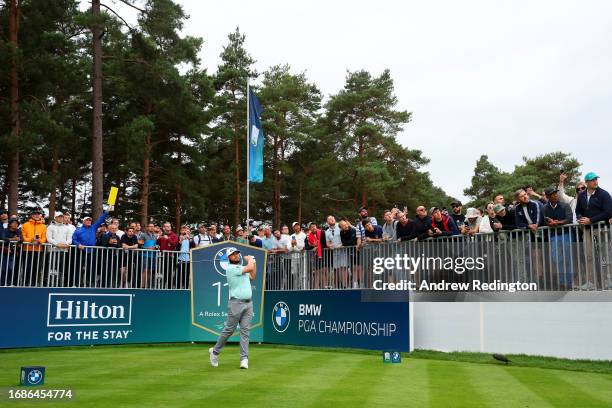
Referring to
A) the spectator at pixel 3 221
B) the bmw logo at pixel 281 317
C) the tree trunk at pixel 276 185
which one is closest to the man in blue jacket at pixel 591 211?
the bmw logo at pixel 281 317

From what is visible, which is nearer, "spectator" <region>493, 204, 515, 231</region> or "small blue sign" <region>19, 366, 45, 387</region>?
"small blue sign" <region>19, 366, 45, 387</region>

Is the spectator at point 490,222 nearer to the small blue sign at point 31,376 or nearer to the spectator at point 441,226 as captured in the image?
the spectator at point 441,226

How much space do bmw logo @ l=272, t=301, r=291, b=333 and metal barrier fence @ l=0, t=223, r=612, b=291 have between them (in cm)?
55

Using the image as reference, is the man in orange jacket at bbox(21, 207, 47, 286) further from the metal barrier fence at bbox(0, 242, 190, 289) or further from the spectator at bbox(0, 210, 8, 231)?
the spectator at bbox(0, 210, 8, 231)

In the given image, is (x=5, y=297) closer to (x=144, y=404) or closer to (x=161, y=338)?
(x=161, y=338)

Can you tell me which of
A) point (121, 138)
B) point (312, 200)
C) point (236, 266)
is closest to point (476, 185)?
point (312, 200)

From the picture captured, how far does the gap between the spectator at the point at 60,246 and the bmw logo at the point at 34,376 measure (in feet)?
27.5

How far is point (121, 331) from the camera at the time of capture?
18.7 meters

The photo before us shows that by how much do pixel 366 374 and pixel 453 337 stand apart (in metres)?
4.71

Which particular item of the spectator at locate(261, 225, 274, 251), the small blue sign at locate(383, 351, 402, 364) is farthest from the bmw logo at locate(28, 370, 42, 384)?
the spectator at locate(261, 225, 274, 251)

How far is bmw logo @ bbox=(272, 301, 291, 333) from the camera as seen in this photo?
1923cm

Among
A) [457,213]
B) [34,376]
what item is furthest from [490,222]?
[34,376]

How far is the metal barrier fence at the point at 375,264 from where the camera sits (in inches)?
510

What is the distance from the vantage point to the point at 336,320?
17641mm
